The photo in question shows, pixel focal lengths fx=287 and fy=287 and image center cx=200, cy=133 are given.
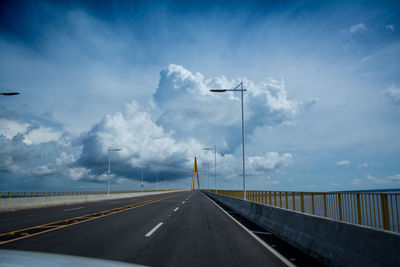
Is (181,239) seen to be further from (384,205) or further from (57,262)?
(57,262)

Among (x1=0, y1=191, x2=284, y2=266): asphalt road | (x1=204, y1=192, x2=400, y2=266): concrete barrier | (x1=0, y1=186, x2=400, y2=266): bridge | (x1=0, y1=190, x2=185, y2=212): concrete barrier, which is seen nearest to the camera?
(x1=204, y1=192, x2=400, y2=266): concrete barrier

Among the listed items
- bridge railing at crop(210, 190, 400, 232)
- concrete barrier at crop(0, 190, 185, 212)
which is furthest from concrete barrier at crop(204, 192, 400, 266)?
concrete barrier at crop(0, 190, 185, 212)

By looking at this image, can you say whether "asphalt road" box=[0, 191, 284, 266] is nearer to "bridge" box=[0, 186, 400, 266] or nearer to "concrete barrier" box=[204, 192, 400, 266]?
"bridge" box=[0, 186, 400, 266]

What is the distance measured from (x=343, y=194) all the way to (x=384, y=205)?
6.81ft

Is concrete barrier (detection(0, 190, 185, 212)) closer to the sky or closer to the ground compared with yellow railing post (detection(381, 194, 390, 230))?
closer to the ground

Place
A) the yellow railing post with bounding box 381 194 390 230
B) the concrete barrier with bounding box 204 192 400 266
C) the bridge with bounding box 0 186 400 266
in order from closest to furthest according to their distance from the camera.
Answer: the concrete barrier with bounding box 204 192 400 266 < the bridge with bounding box 0 186 400 266 < the yellow railing post with bounding box 381 194 390 230

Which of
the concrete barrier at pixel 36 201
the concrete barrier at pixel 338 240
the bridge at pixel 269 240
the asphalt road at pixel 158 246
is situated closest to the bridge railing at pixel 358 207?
the bridge at pixel 269 240

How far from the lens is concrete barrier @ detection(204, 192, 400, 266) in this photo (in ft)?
14.0

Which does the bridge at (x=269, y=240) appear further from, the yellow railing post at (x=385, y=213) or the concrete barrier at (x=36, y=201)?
the concrete barrier at (x=36, y=201)

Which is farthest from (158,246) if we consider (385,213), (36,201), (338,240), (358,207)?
(36,201)

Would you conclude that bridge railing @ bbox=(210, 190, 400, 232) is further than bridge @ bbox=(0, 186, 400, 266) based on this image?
Yes

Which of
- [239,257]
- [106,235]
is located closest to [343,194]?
[239,257]

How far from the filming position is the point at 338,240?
5562 millimetres

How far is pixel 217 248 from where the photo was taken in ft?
24.0
